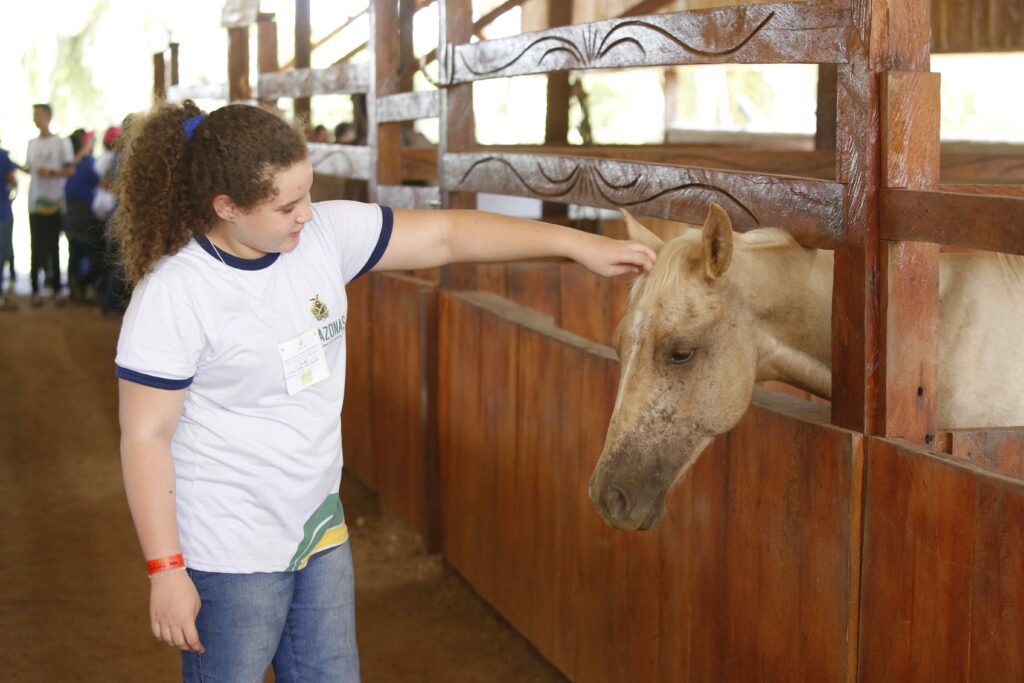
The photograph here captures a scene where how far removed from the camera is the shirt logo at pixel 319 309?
2074 mm

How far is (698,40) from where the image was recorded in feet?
8.28

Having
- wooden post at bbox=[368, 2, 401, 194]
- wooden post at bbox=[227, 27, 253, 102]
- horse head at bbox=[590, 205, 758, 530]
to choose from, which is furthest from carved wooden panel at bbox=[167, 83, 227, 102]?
horse head at bbox=[590, 205, 758, 530]

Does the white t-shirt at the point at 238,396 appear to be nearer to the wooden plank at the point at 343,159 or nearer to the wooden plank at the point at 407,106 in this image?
the wooden plank at the point at 407,106

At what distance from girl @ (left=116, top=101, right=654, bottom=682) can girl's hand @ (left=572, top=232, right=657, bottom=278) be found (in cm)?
49

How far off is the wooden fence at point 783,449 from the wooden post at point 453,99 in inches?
0.5

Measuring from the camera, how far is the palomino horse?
228 cm

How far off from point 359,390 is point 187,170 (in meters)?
3.85

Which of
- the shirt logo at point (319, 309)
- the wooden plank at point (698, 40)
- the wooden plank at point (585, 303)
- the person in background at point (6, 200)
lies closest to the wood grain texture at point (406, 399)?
the wooden plank at point (585, 303)

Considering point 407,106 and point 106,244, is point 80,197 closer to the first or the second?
point 106,244

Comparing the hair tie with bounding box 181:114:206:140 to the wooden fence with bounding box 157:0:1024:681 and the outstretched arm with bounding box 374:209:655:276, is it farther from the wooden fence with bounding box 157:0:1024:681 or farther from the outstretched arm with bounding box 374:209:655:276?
the wooden fence with bounding box 157:0:1024:681

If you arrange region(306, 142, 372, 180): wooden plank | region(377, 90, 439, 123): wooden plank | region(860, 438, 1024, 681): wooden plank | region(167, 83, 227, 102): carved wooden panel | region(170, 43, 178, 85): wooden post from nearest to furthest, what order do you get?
region(860, 438, 1024, 681): wooden plank
region(377, 90, 439, 123): wooden plank
region(306, 142, 372, 180): wooden plank
region(167, 83, 227, 102): carved wooden panel
region(170, 43, 178, 85): wooden post

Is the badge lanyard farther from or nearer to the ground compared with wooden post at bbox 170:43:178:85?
nearer to the ground

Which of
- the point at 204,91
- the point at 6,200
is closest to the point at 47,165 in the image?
the point at 6,200

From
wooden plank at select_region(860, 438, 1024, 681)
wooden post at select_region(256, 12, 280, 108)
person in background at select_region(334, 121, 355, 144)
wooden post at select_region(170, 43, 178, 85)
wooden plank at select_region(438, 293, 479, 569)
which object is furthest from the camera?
wooden post at select_region(170, 43, 178, 85)
